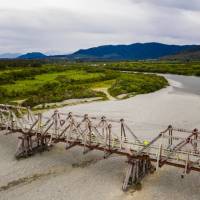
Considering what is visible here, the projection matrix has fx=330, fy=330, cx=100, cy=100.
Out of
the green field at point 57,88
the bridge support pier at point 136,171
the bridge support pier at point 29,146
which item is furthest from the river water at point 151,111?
the bridge support pier at point 29,146

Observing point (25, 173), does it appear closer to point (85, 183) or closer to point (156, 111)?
point (85, 183)

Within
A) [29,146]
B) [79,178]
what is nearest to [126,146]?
[79,178]

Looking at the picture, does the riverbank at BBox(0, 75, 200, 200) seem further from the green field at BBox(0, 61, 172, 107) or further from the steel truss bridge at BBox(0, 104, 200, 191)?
the green field at BBox(0, 61, 172, 107)

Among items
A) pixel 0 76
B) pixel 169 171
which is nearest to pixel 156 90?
pixel 0 76

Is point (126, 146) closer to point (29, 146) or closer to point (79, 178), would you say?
point (79, 178)

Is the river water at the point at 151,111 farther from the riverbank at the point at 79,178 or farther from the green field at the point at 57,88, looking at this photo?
the green field at the point at 57,88

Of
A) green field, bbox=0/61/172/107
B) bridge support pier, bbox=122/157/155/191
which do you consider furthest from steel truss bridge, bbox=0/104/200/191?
green field, bbox=0/61/172/107

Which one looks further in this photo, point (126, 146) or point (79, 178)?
point (79, 178)

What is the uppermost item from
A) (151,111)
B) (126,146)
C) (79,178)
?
(126,146)
